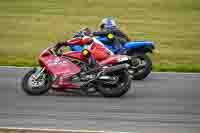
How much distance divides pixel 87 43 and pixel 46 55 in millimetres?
897

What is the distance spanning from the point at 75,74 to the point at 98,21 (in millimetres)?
15503

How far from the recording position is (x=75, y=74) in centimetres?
1577

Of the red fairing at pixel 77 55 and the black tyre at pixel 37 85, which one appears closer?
the black tyre at pixel 37 85

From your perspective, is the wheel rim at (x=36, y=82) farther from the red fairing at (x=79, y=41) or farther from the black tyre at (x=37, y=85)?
the red fairing at (x=79, y=41)

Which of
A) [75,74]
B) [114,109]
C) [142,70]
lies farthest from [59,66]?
[142,70]

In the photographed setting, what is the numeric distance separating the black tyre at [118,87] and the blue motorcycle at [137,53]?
2.63 meters

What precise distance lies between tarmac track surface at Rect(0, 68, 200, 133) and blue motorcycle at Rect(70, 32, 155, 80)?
1.88 feet

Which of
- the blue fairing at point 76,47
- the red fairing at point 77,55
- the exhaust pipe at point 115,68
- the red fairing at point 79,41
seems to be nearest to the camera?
the exhaust pipe at point 115,68

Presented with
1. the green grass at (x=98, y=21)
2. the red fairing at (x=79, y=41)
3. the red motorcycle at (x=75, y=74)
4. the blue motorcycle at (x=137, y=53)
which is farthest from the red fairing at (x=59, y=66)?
the green grass at (x=98, y=21)

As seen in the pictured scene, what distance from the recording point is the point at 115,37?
18953 mm

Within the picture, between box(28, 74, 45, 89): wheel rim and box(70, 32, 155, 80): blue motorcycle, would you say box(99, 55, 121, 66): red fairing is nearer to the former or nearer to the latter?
box(28, 74, 45, 89): wheel rim

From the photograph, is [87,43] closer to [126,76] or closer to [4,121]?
[126,76]

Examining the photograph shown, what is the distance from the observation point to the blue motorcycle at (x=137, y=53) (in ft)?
59.7

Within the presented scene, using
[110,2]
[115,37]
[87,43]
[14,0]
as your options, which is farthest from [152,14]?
[87,43]
